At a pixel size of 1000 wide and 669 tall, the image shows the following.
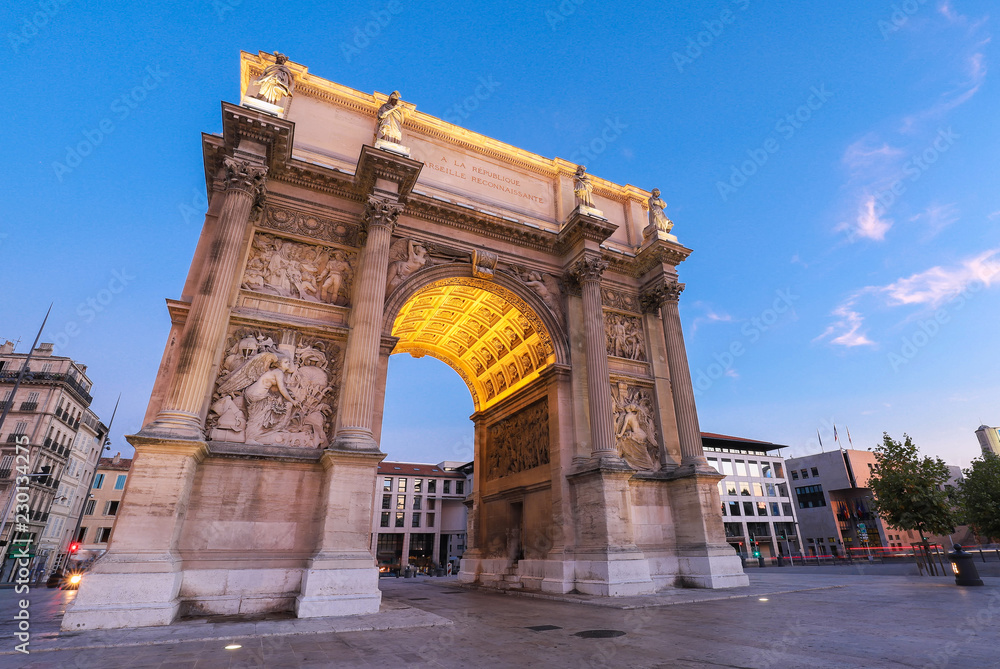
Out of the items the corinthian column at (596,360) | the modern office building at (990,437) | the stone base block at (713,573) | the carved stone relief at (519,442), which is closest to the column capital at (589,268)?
the corinthian column at (596,360)

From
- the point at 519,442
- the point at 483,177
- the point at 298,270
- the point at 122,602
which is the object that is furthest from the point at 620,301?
the point at 122,602

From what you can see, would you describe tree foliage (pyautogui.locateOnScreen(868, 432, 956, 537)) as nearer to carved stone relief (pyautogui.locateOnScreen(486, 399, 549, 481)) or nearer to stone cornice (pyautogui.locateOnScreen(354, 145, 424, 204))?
carved stone relief (pyautogui.locateOnScreen(486, 399, 549, 481))

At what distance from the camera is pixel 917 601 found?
36.4 feet

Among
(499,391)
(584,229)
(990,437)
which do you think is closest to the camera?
(584,229)

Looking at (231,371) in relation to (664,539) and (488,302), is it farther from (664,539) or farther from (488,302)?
(664,539)

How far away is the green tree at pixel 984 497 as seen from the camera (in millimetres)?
27347

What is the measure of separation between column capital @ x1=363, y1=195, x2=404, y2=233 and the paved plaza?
11563 millimetres

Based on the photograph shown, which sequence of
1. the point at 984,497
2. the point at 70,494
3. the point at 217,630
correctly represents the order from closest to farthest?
1. the point at 217,630
2. the point at 984,497
3. the point at 70,494

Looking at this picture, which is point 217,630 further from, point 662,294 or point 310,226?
point 662,294

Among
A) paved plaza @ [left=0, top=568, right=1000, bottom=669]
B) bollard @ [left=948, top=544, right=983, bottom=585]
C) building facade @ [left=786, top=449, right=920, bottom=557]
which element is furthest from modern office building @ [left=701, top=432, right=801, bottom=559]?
paved plaza @ [left=0, top=568, right=1000, bottom=669]

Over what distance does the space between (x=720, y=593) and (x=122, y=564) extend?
15736 mm

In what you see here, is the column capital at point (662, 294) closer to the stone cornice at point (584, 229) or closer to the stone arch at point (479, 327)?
the stone cornice at point (584, 229)

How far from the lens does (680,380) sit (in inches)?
811

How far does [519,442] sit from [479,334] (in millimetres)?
5473
